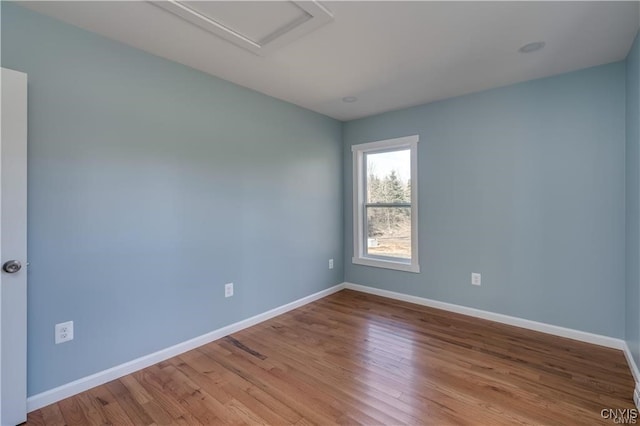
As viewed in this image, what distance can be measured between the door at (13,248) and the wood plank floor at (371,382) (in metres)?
0.26

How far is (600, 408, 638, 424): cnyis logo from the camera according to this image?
1709 millimetres

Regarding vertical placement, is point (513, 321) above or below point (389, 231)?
below

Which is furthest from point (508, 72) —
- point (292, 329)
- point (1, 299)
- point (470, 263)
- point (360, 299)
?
point (1, 299)

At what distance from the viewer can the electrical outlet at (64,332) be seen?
194 cm

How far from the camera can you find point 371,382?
2.10 metres

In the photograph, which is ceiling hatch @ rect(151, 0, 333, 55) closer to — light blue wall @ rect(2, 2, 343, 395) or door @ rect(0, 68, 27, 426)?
light blue wall @ rect(2, 2, 343, 395)

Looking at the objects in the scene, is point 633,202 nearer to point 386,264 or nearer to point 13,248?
point 386,264

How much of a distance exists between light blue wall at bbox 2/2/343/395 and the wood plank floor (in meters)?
0.36

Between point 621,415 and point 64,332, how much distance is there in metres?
3.45

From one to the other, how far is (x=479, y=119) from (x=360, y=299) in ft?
8.24

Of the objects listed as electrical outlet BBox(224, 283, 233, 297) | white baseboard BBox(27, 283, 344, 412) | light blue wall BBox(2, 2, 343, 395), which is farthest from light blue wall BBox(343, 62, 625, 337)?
electrical outlet BBox(224, 283, 233, 297)

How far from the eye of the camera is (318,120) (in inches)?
155

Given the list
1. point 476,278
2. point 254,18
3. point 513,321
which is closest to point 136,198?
point 254,18

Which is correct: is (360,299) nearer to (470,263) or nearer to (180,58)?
(470,263)
